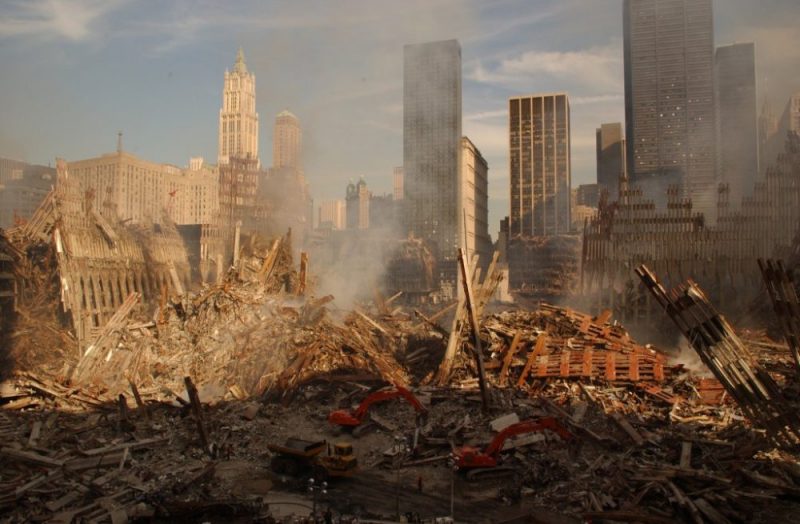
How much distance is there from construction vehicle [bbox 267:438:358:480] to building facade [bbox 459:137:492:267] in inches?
2009

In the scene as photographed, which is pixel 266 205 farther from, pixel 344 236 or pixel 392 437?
pixel 392 437

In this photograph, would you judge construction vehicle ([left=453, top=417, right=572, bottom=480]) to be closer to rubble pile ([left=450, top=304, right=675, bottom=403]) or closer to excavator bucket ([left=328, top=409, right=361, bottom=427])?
excavator bucket ([left=328, top=409, right=361, bottom=427])

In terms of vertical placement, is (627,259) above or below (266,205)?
below

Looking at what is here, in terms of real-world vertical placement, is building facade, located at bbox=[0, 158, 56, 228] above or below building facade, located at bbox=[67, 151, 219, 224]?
below

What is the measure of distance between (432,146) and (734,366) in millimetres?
63286

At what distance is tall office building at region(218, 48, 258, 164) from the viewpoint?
124375mm

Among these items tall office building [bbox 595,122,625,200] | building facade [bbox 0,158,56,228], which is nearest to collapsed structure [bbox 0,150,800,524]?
building facade [bbox 0,158,56,228]

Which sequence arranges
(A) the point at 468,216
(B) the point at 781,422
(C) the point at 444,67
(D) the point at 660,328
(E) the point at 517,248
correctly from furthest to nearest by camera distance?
(A) the point at 468,216, (C) the point at 444,67, (E) the point at 517,248, (D) the point at 660,328, (B) the point at 781,422

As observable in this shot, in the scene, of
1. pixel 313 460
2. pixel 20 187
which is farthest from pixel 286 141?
pixel 313 460

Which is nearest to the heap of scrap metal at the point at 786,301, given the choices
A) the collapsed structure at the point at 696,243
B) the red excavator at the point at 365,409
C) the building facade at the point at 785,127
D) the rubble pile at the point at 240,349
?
the red excavator at the point at 365,409

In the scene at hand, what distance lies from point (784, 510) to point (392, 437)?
7549 mm

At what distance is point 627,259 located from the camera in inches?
922

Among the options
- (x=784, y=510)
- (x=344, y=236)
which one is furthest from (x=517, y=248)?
(x=784, y=510)

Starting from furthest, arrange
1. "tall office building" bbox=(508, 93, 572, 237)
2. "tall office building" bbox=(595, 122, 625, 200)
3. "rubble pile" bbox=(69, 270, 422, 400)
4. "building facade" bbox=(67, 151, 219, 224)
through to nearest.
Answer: "tall office building" bbox=(595, 122, 625, 200) < "tall office building" bbox=(508, 93, 572, 237) < "building facade" bbox=(67, 151, 219, 224) < "rubble pile" bbox=(69, 270, 422, 400)
